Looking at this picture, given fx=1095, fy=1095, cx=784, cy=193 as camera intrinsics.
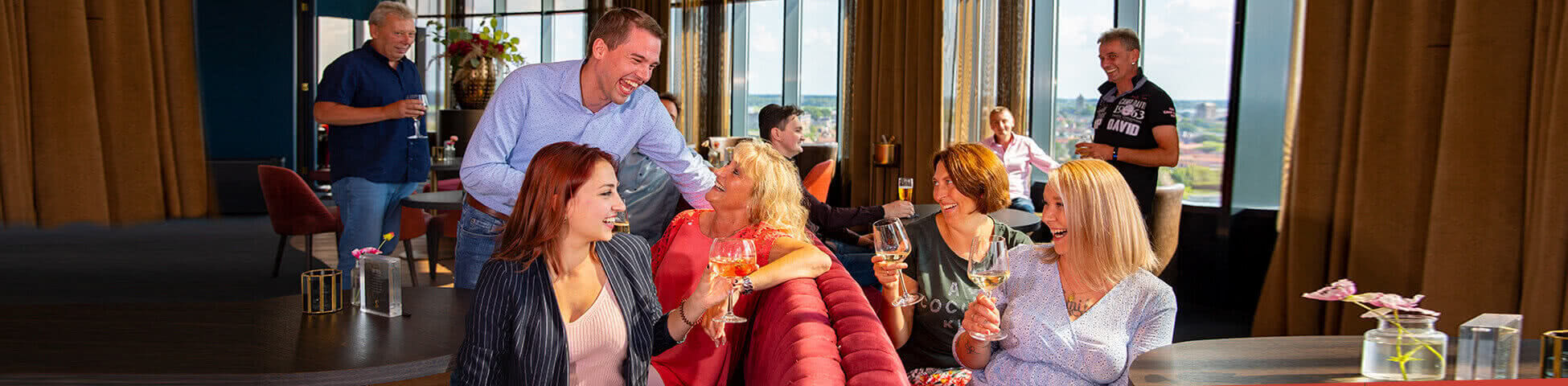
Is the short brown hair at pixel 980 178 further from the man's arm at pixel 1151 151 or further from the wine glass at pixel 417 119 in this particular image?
the wine glass at pixel 417 119

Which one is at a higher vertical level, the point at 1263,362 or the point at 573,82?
the point at 573,82

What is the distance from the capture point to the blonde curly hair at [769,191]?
10.1ft

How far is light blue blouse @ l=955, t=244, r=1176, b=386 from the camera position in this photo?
2.35 metres

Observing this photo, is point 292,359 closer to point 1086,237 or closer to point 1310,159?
point 1086,237

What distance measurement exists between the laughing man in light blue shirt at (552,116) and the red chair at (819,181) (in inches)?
90.0

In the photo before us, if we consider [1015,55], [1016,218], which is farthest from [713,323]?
[1015,55]

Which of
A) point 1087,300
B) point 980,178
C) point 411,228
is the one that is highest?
point 980,178

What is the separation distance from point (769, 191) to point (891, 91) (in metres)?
5.16

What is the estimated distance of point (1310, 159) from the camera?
4715 millimetres

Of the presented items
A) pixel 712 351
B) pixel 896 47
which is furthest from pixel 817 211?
pixel 896 47

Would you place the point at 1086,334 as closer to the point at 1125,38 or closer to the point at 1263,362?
the point at 1263,362

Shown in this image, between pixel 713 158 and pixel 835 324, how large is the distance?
427 centimetres

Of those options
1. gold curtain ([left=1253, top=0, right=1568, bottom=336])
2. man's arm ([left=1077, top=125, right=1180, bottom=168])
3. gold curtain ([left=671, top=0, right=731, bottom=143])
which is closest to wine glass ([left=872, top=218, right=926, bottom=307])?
man's arm ([left=1077, top=125, right=1180, bottom=168])

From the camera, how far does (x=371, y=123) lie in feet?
13.8
